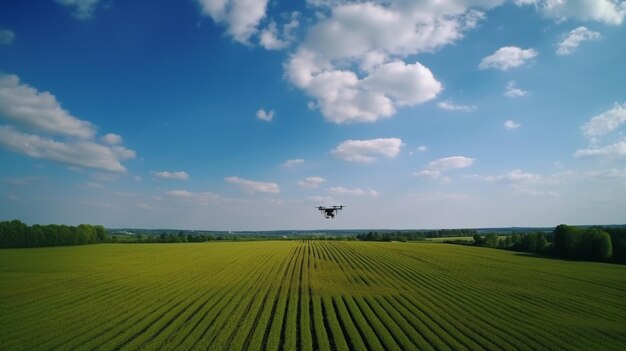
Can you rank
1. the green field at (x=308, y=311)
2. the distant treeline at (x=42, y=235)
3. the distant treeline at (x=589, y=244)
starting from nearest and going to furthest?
the green field at (x=308, y=311) < the distant treeline at (x=589, y=244) < the distant treeline at (x=42, y=235)

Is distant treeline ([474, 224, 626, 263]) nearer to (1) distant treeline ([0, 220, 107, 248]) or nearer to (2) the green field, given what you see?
(2) the green field

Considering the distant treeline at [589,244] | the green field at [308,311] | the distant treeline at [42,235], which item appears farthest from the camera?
the distant treeline at [42,235]

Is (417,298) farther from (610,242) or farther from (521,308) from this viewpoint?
(610,242)

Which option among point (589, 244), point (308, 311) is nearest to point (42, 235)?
point (308, 311)

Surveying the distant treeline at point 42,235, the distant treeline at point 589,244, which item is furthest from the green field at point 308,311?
the distant treeline at point 42,235

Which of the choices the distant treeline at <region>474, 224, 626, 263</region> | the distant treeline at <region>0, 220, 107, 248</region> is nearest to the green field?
the distant treeline at <region>474, 224, 626, 263</region>

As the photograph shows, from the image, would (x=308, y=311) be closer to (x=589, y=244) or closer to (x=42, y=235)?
(x=589, y=244)

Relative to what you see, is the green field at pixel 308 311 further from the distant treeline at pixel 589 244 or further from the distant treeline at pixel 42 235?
the distant treeline at pixel 42 235
